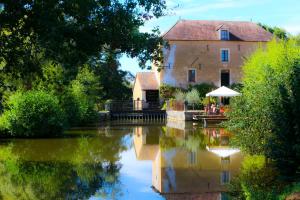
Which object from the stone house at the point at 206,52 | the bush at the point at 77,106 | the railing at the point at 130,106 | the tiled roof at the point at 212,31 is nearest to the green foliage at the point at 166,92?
the stone house at the point at 206,52

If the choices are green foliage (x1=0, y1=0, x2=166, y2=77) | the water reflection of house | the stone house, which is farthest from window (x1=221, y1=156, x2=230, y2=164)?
the stone house

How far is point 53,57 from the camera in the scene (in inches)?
388

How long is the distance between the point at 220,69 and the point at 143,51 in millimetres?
44391

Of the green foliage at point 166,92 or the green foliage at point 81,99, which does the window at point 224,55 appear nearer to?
the green foliage at point 166,92

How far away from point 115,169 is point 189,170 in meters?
2.31

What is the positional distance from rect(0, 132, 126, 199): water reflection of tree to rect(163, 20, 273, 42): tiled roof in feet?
115

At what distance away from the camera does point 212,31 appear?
180ft

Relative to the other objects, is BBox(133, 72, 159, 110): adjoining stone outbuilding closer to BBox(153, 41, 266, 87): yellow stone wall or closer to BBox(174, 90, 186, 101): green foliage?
BBox(153, 41, 266, 87): yellow stone wall

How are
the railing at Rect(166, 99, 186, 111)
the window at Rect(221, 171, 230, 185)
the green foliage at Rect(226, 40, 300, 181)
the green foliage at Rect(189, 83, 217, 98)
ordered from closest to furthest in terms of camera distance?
the green foliage at Rect(226, 40, 300, 181), the window at Rect(221, 171, 230, 185), the railing at Rect(166, 99, 186, 111), the green foliage at Rect(189, 83, 217, 98)

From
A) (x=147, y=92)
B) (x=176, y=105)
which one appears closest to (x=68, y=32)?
(x=176, y=105)

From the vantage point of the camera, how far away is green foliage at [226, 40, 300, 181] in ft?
38.4

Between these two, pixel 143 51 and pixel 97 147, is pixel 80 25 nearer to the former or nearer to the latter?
pixel 143 51

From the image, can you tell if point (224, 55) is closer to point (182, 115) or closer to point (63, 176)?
point (182, 115)

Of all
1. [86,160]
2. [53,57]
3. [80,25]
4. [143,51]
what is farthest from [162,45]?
[86,160]
